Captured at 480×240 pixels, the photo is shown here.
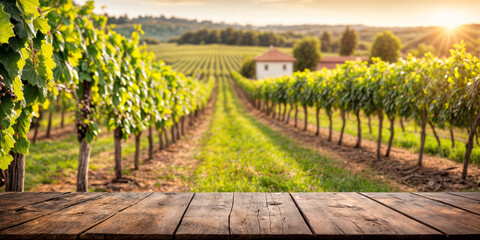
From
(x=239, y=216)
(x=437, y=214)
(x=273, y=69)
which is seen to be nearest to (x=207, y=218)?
(x=239, y=216)

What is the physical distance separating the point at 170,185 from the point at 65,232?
574cm

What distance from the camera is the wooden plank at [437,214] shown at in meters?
1.53

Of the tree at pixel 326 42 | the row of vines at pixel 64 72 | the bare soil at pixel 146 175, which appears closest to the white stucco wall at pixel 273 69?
the tree at pixel 326 42

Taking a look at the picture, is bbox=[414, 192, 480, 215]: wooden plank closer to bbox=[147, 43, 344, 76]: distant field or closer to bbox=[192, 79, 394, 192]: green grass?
bbox=[192, 79, 394, 192]: green grass

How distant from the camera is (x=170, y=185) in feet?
23.5

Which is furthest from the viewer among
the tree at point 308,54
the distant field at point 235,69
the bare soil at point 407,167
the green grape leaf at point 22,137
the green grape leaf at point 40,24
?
the tree at point 308,54

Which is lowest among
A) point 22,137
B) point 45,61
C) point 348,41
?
point 22,137

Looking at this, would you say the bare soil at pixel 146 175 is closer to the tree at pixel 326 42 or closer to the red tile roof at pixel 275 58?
the red tile roof at pixel 275 58

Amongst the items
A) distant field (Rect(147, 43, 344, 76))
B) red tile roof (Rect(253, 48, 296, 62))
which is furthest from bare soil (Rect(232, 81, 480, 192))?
distant field (Rect(147, 43, 344, 76))

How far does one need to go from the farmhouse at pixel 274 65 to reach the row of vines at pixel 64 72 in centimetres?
6117

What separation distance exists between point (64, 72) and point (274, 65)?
66.1 m

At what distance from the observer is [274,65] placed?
68.1m

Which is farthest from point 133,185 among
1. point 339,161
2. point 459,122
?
point 459,122

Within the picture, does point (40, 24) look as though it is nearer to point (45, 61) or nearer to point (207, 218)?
Result: point (45, 61)
